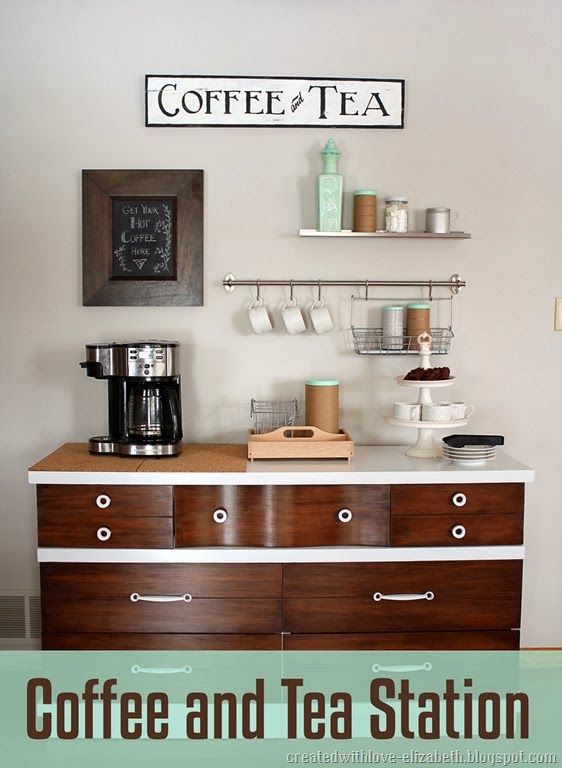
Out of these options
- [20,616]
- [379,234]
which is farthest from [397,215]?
[20,616]

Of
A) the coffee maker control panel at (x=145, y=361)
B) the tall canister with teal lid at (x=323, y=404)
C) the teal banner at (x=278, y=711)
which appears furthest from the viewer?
the tall canister with teal lid at (x=323, y=404)

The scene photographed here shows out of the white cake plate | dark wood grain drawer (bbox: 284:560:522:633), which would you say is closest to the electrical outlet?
the white cake plate

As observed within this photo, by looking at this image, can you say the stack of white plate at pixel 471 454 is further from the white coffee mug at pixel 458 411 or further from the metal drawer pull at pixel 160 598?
the metal drawer pull at pixel 160 598

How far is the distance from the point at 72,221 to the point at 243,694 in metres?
1.75

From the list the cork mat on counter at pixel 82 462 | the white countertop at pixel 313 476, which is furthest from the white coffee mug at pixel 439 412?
the cork mat on counter at pixel 82 462

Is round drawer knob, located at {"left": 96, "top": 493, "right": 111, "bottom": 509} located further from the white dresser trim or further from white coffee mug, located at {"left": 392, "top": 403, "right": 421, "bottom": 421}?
white coffee mug, located at {"left": 392, "top": 403, "right": 421, "bottom": 421}

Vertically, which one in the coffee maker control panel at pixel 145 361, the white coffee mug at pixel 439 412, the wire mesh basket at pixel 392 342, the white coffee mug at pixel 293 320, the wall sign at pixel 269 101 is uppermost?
the wall sign at pixel 269 101

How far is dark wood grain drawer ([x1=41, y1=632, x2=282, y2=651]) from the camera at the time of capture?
275 cm

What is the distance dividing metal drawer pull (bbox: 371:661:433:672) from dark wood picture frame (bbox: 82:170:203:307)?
1.40m

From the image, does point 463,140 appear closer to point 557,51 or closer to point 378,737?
point 557,51

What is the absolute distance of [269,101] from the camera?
313 centimetres

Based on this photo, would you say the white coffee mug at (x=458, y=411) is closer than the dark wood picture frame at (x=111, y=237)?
Yes

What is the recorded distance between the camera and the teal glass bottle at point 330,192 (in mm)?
3072

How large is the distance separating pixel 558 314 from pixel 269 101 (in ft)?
4.29
